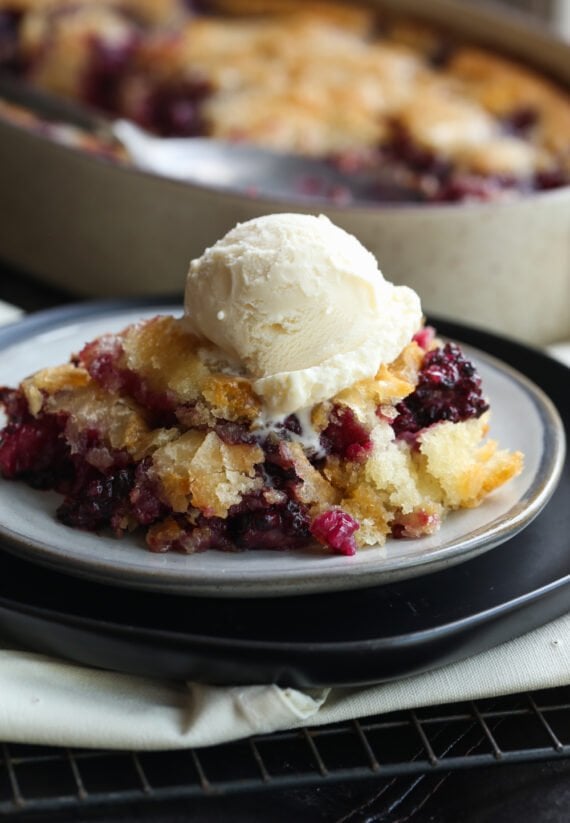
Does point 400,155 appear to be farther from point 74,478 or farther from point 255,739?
point 255,739

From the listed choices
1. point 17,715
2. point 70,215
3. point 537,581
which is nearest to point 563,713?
point 537,581

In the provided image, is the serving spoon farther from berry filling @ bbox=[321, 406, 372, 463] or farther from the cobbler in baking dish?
berry filling @ bbox=[321, 406, 372, 463]

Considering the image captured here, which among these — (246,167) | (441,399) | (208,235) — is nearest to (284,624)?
(441,399)

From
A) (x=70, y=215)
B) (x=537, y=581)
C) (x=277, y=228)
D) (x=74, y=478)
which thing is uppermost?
(x=277, y=228)

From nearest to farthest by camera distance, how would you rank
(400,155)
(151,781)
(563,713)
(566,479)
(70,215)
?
(151,781) → (563,713) → (566,479) → (70,215) → (400,155)

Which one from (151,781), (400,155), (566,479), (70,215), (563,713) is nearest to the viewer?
(151,781)

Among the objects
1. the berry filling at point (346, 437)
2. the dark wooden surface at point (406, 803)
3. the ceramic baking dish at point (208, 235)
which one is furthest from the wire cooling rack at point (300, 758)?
the ceramic baking dish at point (208, 235)

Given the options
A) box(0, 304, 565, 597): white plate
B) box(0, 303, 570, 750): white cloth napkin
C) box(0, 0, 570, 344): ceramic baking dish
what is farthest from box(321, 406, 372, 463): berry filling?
box(0, 0, 570, 344): ceramic baking dish
